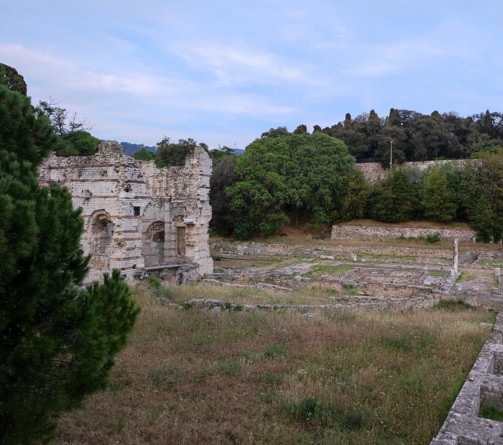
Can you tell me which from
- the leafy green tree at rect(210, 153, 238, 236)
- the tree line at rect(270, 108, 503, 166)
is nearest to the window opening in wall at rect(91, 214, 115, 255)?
the leafy green tree at rect(210, 153, 238, 236)

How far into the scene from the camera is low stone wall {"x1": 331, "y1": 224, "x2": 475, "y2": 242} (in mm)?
Answer: 43312

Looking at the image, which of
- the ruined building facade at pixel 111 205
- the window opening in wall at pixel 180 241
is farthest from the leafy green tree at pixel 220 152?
the ruined building facade at pixel 111 205

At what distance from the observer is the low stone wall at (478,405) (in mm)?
6094

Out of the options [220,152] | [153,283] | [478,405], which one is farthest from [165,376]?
[220,152]

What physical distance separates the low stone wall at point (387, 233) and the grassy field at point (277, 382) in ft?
106

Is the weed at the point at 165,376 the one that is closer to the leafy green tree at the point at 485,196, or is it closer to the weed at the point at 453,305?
the weed at the point at 453,305

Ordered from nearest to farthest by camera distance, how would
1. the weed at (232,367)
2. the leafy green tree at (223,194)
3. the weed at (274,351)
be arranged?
1. the weed at (232,367)
2. the weed at (274,351)
3. the leafy green tree at (223,194)

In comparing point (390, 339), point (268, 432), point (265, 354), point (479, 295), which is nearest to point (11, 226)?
point (268, 432)

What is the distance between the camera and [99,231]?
2092cm

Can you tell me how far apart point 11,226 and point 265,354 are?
7440mm

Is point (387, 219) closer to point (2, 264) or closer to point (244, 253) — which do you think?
point (244, 253)

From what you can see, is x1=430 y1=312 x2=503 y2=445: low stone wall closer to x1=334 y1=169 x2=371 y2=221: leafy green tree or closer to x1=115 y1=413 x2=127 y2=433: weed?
x1=115 y1=413 x2=127 y2=433: weed

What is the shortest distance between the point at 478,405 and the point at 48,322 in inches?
281

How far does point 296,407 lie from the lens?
741 cm
